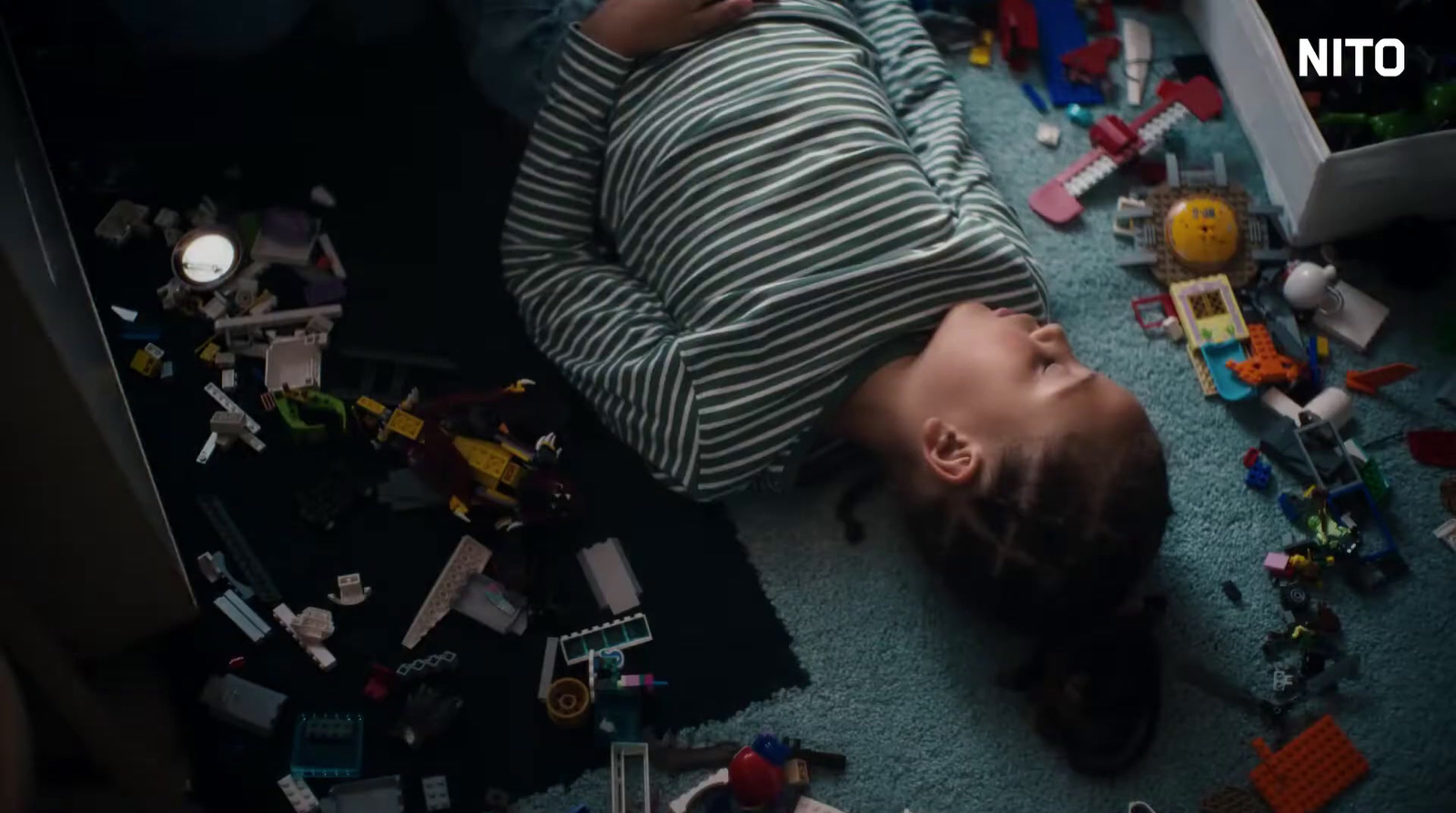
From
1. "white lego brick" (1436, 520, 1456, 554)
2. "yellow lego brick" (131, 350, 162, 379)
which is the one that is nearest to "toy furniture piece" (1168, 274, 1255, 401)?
"white lego brick" (1436, 520, 1456, 554)

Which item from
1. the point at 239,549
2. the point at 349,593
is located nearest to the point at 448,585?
the point at 349,593

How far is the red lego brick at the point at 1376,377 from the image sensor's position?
1.22 metres

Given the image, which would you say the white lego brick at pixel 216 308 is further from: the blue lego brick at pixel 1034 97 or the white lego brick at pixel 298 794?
the blue lego brick at pixel 1034 97

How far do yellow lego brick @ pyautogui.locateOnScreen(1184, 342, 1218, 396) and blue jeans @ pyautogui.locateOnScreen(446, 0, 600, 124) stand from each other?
27.2 inches

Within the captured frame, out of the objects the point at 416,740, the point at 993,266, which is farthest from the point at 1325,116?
the point at 416,740

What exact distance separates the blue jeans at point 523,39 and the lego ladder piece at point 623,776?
619 mm

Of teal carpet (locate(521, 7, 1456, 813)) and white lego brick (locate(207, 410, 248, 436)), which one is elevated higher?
white lego brick (locate(207, 410, 248, 436))

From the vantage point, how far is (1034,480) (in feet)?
3.16

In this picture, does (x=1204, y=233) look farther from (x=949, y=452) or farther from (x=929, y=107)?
(x=949, y=452)

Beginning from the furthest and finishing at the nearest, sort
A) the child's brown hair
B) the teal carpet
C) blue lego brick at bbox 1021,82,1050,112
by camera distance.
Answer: blue lego brick at bbox 1021,82,1050,112
the teal carpet
the child's brown hair

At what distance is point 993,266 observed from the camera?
3.69 ft

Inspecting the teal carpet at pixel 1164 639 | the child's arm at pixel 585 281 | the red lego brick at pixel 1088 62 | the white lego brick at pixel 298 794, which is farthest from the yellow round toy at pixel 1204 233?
the white lego brick at pixel 298 794

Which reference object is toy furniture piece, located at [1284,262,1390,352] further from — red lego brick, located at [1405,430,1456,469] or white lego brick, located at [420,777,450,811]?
white lego brick, located at [420,777,450,811]

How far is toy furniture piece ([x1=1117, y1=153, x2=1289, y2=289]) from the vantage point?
4.17ft
